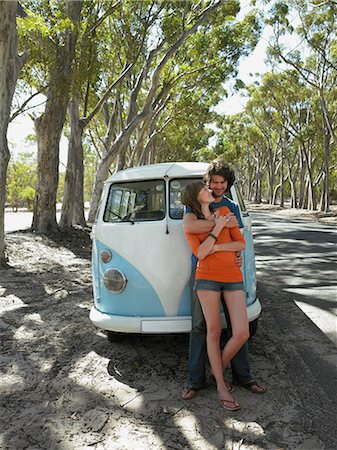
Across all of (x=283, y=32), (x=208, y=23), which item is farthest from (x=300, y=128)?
(x=208, y=23)

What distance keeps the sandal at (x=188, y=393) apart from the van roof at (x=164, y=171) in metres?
2.01

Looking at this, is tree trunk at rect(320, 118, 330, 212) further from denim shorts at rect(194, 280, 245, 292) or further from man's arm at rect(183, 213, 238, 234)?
denim shorts at rect(194, 280, 245, 292)

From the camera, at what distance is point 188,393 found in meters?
3.39

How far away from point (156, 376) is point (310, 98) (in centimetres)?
2997

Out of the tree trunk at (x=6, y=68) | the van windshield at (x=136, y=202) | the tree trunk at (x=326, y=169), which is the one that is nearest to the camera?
the van windshield at (x=136, y=202)

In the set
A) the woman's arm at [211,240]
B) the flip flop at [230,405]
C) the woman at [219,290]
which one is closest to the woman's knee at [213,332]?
the woman at [219,290]

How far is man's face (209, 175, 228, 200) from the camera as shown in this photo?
341cm

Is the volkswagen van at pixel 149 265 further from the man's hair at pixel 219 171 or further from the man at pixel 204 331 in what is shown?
the man's hair at pixel 219 171

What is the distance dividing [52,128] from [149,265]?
9905mm

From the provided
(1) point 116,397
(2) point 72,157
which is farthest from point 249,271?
(2) point 72,157

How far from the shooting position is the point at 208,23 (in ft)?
58.9

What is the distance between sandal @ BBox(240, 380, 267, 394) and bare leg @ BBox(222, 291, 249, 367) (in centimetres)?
37

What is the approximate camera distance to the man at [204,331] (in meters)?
3.38

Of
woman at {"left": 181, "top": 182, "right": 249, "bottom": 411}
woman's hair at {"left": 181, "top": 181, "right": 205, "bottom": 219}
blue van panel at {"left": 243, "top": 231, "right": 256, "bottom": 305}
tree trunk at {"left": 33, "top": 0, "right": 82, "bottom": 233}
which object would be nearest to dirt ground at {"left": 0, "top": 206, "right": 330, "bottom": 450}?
woman at {"left": 181, "top": 182, "right": 249, "bottom": 411}
